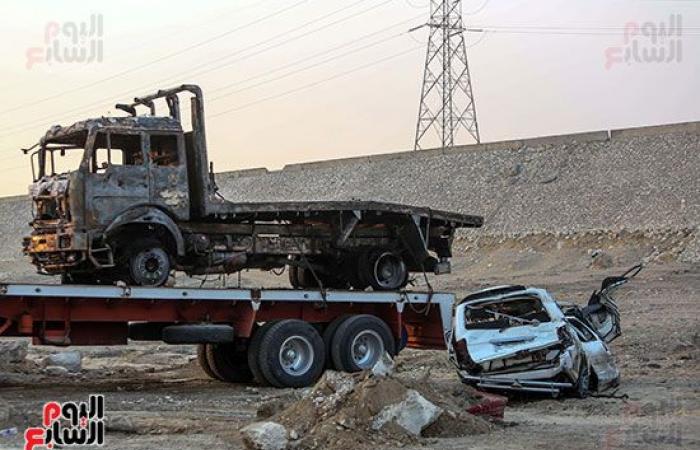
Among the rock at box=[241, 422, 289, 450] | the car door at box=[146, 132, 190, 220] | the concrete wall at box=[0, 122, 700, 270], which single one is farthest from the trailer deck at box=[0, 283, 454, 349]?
the concrete wall at box=[0, 122, 700, 270]

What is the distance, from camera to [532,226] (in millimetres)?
40094

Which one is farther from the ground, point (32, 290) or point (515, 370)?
point (32, 290)

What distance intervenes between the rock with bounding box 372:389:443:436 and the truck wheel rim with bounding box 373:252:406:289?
6848 millimetres

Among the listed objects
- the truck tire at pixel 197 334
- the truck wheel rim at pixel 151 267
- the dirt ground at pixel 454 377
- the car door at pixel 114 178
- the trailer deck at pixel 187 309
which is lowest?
the dirt ground at pixel 454 377

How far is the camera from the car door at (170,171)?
1530 cm

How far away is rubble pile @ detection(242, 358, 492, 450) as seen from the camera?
9922mm

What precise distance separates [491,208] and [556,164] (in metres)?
3.51

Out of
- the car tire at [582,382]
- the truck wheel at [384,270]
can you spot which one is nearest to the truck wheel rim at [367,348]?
the truck wheel at [384,270]

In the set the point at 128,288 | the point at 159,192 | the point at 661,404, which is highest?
the point at 159,192

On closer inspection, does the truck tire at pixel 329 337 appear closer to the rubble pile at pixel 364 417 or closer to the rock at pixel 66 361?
the rubble pile at pixel 364 417

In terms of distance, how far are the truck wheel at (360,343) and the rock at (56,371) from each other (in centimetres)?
461

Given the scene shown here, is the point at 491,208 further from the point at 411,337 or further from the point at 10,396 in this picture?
the point at 10,396

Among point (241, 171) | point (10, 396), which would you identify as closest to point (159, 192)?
point (10, 396)

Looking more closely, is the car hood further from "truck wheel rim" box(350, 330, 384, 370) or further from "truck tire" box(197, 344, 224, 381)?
"truck tire" box(197, 344, 224, 381)
